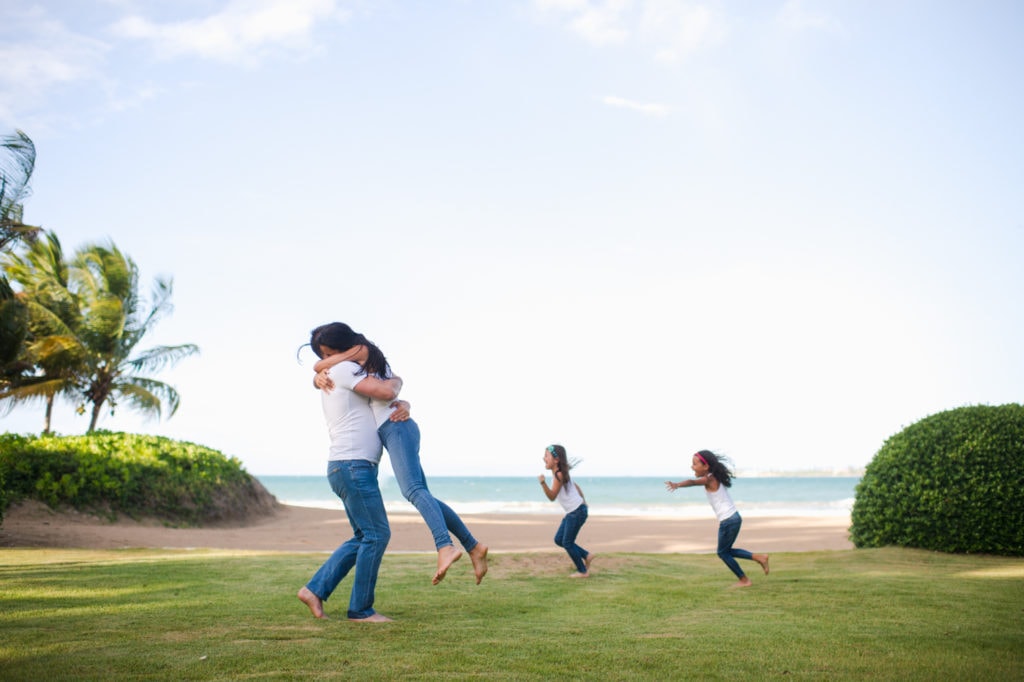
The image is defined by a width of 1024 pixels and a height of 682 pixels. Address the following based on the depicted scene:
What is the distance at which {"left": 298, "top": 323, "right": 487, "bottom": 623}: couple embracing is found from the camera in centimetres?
599

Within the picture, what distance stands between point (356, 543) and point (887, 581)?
651cm

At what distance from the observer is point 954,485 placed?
12.0m

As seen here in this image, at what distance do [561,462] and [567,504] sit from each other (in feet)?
1.82

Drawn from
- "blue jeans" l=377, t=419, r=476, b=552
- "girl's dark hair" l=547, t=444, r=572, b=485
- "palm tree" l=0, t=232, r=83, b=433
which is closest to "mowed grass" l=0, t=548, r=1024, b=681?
"blue jeans" l=377, t=419, r=476, b=552

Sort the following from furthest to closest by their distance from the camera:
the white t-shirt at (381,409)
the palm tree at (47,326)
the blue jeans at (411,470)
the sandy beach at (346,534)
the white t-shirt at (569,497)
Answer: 1. the palm tree at (47,326)
2. the sandy beach at (346,534)
3. the white t-shirt at (569,497)
4. the white t-shirt at (381,409)
5. the blue jeans at (411,470)

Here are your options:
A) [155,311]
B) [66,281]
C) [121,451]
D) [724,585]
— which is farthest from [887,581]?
[66,281]

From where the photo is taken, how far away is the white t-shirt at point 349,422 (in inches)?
238

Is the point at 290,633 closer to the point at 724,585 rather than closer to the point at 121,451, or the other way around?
the point at 724,585

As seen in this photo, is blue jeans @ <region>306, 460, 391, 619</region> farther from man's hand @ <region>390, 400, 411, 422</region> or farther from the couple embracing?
man's hand @ <region>390, 400, 411, 422</region>

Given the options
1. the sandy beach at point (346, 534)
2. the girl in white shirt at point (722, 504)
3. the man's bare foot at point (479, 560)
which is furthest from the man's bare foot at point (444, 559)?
the sandy beach at point (346, 534)

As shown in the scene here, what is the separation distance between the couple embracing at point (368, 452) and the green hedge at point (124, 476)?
40.4 ft

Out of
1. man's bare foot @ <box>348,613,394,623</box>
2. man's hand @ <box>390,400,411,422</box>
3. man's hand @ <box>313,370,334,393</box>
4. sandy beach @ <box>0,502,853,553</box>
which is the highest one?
man's hand @ <box>313,370,334,393</box>

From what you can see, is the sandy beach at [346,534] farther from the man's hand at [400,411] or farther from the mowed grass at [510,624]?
the man's hand at [400,411]

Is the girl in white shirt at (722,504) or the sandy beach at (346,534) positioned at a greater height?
the girl in white shirt at (722,504)
